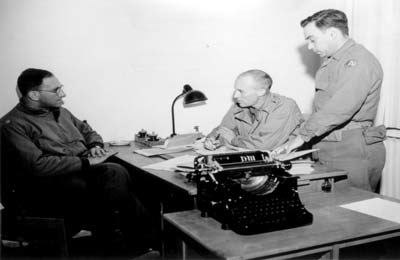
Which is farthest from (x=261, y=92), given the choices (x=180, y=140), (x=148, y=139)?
(x=148, y=139)

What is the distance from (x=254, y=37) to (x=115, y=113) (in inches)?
62.6

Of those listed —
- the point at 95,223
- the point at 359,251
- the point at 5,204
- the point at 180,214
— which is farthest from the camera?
the point at 95,223

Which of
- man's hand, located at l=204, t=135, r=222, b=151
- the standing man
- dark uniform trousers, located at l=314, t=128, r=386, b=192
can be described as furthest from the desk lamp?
dark uniform trousers, located at l=314, t=128, r=386, b=192

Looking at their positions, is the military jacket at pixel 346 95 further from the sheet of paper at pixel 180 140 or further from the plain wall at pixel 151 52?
the plain wall at pixel 151 52

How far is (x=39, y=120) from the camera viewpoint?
323 centimetres

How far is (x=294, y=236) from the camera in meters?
1.66

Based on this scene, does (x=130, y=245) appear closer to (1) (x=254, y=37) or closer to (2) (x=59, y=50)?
(2) (x=59, y=50)

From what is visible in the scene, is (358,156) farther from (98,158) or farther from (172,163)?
(98,158)

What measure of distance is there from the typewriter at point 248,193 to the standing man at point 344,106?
2.32ft

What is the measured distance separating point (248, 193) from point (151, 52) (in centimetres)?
246

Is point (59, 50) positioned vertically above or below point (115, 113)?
above

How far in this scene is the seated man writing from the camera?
10.5 feet

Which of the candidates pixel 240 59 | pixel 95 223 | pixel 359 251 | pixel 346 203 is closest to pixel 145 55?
pixel 240 59

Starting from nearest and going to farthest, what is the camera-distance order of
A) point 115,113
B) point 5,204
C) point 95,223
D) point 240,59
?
point 5,204 < point 95,223 < point 115,113 < point 240,59
